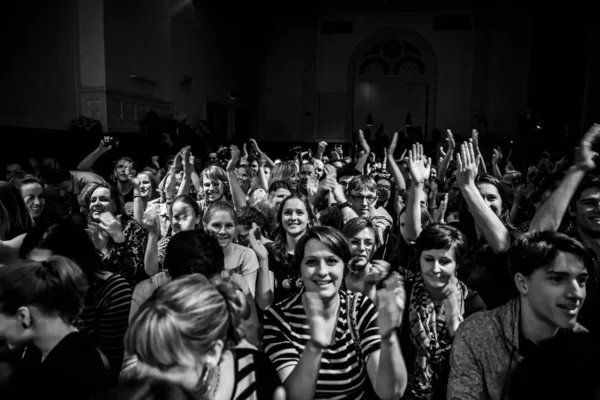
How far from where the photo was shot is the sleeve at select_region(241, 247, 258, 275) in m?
2.41

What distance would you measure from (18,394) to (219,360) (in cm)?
63

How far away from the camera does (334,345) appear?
65.6 inches

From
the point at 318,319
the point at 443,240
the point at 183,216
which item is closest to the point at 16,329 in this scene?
the point at 318,319

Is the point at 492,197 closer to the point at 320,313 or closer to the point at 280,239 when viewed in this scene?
the point at 280,239

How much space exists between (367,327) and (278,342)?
0.34 meters

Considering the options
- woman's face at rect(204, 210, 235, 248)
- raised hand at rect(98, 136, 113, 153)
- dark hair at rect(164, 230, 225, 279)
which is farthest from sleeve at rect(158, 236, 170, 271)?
raised hand at rect(98, 136, 113, 153)

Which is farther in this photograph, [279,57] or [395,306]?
[279,57]

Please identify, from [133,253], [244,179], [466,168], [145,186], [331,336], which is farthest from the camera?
[244,179]

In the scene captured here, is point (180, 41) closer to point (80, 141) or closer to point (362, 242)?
point (80, 141)

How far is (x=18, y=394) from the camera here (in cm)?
136

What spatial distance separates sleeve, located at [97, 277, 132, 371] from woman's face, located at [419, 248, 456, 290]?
1354 millimetres

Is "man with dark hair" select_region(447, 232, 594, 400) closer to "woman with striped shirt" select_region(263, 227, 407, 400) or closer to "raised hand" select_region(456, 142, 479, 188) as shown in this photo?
"woman with striped shirt" select_region(263, 227, 407, 400)

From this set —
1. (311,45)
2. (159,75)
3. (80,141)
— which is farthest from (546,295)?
(311,45)

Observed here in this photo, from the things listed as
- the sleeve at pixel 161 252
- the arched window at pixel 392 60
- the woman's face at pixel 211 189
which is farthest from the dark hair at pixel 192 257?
the arched window at pixel 392 60
